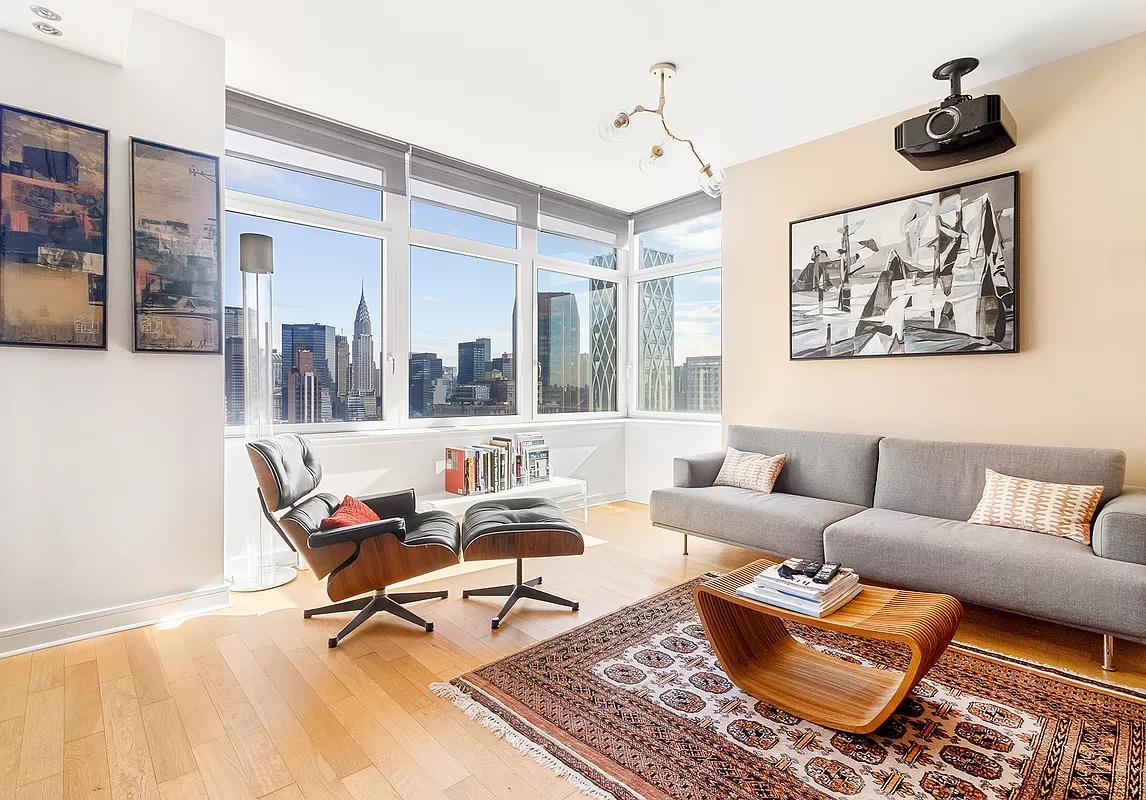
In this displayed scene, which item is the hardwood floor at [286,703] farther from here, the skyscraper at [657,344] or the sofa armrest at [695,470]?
the skyscraper at [657,344]

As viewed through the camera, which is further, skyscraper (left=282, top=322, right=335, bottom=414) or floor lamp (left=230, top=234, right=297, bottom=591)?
skyscraper (left=282, top=322, right=335, bottom=414)

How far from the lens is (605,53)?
2994 mm

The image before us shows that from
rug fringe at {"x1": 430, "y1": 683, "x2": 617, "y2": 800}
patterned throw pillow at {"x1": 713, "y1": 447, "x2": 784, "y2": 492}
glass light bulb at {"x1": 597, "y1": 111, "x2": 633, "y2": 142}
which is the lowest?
rug fringe at {"x1": 430, "y1": 683, "x2": 617, "y2": 800}

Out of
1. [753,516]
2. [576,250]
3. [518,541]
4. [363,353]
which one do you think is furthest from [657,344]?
[518,541]

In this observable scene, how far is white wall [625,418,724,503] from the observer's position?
5016 millimetres

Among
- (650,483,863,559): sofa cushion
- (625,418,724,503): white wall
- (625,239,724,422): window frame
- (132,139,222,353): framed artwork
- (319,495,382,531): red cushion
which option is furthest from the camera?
(625,239,724,422): window frame

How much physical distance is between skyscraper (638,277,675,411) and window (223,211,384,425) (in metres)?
2.60

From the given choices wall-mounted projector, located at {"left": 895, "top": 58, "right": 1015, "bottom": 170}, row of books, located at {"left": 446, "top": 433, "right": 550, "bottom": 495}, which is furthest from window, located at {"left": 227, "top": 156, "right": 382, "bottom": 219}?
wall-mounted projector, located at {"left": 895, "top": 58, "right": 1015, "bottom": 170}

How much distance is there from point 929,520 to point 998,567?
22.0 inches

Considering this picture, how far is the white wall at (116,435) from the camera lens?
2.51m

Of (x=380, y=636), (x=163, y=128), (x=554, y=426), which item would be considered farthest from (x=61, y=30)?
(x=554, y=426)

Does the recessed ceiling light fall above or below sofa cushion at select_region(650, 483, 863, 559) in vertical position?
above

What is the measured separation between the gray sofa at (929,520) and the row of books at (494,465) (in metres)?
1.10

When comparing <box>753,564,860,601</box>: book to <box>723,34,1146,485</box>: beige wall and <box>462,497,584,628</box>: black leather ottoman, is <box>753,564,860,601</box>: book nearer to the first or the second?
<box>462,497,584,628</box>: black leather ottoman
